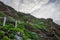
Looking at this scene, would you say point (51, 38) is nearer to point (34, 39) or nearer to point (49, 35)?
point (49, 35)

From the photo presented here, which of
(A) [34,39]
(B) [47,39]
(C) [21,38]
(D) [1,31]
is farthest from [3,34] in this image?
(B) [47,39]

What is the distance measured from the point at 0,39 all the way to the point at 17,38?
317cm

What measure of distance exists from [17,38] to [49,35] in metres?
29.1

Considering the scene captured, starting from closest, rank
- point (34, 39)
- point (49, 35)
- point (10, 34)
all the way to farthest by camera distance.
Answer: point (10, 34) < point (34, 39) < point (49, 35)

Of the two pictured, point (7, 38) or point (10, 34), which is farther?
point (10, 34)

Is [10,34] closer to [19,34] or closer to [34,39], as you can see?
[19,34]

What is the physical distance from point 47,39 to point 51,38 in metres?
2.61

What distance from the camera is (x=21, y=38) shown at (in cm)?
3152

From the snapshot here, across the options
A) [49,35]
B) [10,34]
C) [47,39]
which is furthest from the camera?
[49,35]

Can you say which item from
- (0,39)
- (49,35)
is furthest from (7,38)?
(49,35)

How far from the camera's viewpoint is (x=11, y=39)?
95.1ft

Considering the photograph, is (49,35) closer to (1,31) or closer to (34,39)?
(34,39)

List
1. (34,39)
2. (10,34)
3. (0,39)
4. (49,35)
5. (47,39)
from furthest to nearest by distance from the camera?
(49,35), (47,39), (34,39), (10,34), (0,39)

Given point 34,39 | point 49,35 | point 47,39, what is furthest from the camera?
point 49,35
